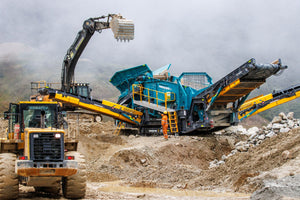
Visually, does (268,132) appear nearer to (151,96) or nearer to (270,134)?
(270,134)

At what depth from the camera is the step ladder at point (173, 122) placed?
16.7 m

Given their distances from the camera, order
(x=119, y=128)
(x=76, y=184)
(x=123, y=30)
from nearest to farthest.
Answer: (x=76, y=184)
(x=123, y=30)
(x=119, y=128)

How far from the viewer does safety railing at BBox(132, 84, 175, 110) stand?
1739 centimetres

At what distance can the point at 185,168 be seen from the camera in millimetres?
11555

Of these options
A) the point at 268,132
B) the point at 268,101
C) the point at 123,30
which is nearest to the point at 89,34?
the point at 123,30

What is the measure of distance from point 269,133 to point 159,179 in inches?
155

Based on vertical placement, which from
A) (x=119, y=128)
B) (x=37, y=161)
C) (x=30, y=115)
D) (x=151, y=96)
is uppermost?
(x=151, y=96)

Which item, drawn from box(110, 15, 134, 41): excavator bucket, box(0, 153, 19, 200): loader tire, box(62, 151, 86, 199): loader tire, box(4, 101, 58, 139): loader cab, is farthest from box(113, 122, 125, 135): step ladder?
box(0, 153, 19, 200): loader tire

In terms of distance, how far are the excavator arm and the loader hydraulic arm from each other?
5.66 m

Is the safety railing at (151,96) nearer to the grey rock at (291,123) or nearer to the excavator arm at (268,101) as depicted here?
the excavator arm at (268,101)

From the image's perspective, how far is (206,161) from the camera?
46.0 feet

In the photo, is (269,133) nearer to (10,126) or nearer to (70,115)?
(10,126)

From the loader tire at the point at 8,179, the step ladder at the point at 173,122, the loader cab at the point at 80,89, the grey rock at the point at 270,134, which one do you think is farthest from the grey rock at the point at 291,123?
the loader cab at the point at 80,89

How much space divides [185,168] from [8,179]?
19.3 ft
